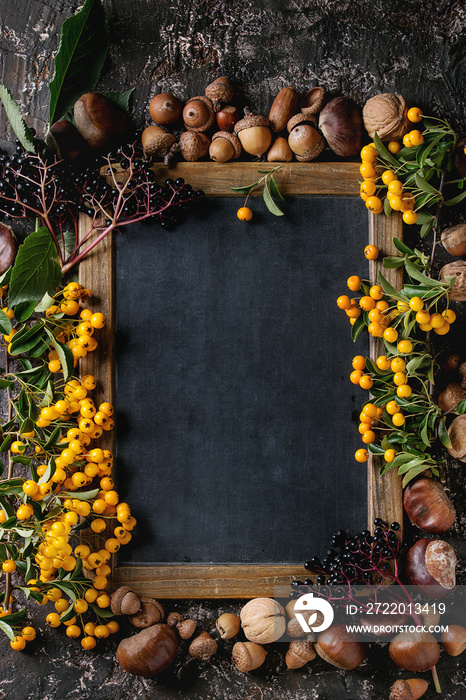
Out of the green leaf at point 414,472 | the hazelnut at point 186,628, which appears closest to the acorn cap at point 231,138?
the green leaf at point 414,472

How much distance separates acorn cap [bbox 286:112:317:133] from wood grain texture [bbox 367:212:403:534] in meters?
0.38

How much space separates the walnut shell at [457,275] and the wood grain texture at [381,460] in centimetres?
15

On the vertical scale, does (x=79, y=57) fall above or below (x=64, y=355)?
above

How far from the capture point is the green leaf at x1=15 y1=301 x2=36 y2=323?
148 centimetres

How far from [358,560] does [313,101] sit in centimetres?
156

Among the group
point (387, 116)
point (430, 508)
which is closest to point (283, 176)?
point (387, 116)

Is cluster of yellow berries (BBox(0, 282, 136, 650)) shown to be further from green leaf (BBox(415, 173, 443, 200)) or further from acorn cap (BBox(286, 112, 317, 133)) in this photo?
green leaf (BBox(415, 173, 443, 200))

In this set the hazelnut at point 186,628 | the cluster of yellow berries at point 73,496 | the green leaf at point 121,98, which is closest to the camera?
the cluster of yellow berries at point 73,496

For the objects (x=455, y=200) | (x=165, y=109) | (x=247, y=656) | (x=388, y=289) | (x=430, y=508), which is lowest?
(x=247, y=656)

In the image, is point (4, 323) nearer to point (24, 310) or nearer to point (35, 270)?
point (24, 310)

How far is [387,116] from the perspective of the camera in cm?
154

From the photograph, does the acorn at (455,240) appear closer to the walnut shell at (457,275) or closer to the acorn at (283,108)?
the walnut shell at (457,275)

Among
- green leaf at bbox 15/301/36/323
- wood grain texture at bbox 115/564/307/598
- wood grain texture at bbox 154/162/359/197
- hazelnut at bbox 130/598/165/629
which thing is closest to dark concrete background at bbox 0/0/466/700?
wood grain texture at bbox 154/162/359/197

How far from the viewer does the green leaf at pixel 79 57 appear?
59.8 inches
